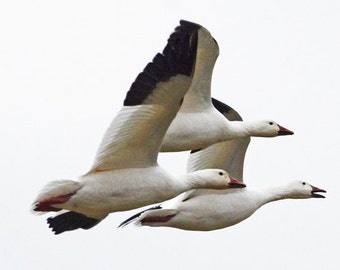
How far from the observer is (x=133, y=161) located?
19.1 m

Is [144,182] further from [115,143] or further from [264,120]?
[264,120]

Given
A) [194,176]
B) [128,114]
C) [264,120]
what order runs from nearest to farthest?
[128,114] < [194,176] < [264,120]

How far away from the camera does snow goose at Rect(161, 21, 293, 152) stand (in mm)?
20562

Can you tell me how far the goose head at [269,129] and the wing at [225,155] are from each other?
20cm

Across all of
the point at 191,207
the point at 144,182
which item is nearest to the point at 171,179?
the point at 144,182

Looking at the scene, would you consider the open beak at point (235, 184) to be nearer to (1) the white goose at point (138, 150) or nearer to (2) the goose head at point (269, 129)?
(1) the white goose at point (138, 150)

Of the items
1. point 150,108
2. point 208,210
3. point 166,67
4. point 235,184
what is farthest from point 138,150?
point 208,210

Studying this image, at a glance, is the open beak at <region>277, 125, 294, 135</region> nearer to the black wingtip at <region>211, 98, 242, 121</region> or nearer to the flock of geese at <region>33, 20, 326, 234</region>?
the flock of geese at <region>33, 20, 326, 234</region>

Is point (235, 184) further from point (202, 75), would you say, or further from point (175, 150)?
point (202, 75)

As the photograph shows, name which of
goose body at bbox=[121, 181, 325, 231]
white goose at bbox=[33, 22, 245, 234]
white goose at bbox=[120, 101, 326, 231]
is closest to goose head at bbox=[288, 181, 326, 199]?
white goose at bbox=[120, 101, 326, 231]

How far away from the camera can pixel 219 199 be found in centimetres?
2125

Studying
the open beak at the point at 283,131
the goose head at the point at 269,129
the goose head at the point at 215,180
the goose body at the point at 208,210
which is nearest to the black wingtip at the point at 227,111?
the goose head at the point at 269,129

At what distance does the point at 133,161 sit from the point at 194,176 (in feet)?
3.99

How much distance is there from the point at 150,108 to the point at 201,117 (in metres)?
2.35
